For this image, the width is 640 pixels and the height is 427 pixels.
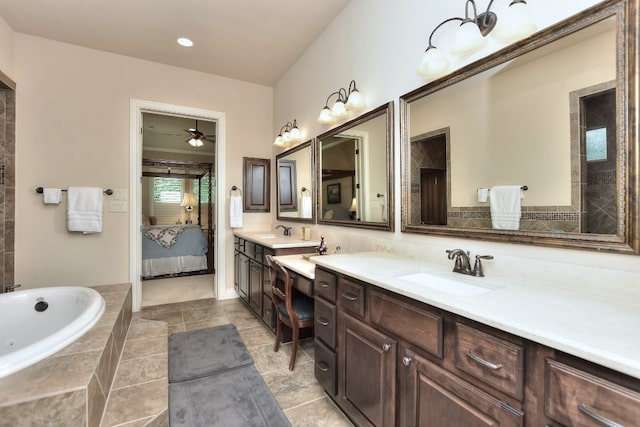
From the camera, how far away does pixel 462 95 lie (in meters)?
1.64

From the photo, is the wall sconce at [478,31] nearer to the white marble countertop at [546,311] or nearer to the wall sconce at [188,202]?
the white marble countertop at [546,311]

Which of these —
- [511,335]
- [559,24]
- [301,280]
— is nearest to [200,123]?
[301,280]

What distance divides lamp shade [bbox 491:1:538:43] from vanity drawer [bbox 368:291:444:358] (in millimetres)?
1250

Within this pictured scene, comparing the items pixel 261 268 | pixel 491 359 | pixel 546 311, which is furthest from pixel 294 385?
pixel 546 311

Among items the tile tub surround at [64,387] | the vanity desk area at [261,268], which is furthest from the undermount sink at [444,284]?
the tile tub surround at [64,387]

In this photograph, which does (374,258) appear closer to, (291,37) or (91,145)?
(291,37)

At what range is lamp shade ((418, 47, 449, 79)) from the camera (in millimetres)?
1629

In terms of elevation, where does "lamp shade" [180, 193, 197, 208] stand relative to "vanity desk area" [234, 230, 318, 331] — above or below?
above

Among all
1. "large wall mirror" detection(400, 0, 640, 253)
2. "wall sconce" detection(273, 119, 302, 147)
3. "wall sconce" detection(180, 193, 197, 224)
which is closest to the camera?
"large wall mirror" detection(400, 0, 640, 253)

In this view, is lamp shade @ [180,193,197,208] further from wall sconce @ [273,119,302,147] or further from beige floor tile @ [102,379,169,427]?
beige floor tile @ [102,379,169,427]

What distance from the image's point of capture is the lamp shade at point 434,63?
163cm

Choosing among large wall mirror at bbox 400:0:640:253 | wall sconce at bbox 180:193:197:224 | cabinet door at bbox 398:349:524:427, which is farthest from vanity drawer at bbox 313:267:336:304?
wall sconce at bbox 180:193:197:224

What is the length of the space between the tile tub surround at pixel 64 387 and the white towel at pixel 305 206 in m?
2.01

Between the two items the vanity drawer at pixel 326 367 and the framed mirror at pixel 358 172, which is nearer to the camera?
the vanity drawer at pixel 326 367
